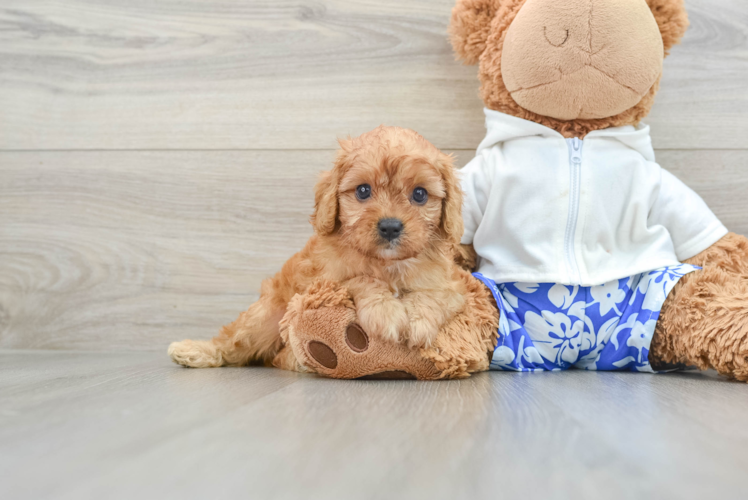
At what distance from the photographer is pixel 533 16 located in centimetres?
117

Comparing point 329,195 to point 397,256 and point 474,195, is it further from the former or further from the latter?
point 474,195

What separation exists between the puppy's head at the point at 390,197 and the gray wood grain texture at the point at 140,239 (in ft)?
1.67

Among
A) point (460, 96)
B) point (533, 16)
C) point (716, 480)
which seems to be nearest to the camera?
point (716, 480)

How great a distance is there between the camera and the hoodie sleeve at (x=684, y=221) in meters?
1.22

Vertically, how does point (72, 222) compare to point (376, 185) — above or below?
below

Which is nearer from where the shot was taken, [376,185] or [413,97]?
[376,185]

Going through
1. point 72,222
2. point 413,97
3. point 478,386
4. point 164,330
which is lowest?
point 164,330

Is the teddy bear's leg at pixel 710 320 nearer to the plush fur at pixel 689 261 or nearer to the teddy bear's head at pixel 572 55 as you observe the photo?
the plush fur at pixel 689 261

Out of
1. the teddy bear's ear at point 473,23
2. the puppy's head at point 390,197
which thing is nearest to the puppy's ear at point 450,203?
the puppy's head at point 390,197

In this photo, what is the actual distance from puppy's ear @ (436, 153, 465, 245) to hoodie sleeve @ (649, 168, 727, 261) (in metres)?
0.50

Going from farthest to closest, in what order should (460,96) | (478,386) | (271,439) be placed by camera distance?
(460,96) < (478,386) < (271,439)

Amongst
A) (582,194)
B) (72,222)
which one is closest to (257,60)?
(72,222)

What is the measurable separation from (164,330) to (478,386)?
3.22 ft

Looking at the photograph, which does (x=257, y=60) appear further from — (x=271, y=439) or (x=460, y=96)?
(x=271, y=439)
